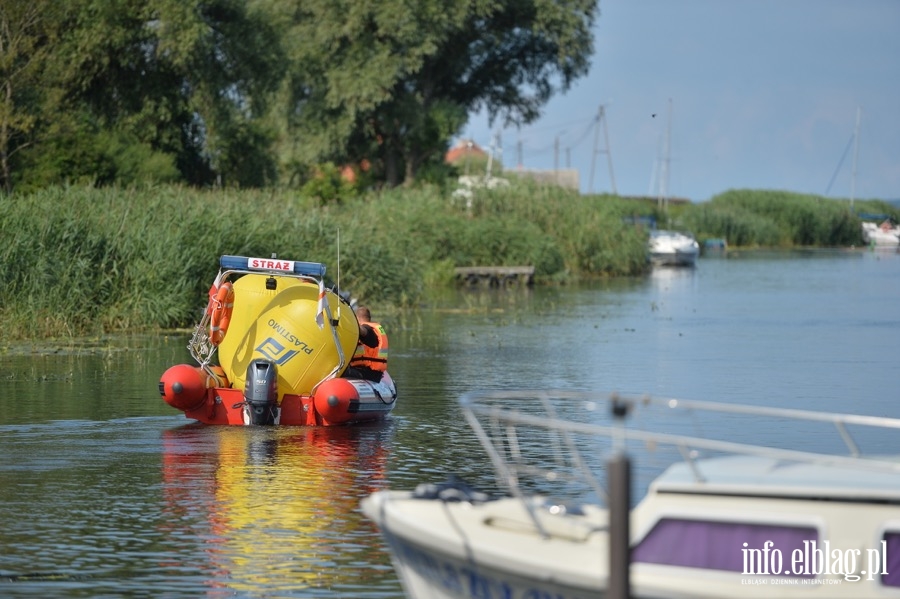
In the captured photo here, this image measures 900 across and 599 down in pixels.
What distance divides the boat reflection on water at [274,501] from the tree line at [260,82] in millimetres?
25271

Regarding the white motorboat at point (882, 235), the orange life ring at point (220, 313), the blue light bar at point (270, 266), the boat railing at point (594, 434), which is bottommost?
the boat railing at point (594, 434)

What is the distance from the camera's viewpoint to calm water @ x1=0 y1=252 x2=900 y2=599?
36.4ft

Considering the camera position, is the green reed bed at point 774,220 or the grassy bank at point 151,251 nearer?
the grassy bank at point 151,251

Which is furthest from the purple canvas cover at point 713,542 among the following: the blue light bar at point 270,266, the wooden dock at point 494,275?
the wooden dock at point 494,275

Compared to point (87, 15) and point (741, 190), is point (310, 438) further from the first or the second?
point (741, 190)

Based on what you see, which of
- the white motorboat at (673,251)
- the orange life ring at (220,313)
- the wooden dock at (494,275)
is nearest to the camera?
the orange life ring at (220,313)

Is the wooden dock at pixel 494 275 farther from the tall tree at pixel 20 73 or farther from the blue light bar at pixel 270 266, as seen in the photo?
the blue light bar at pixel 270 266

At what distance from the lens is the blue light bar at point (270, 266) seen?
1745 centimetres

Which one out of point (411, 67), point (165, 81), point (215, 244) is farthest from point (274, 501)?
point (411, 67)

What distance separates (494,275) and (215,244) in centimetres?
2164

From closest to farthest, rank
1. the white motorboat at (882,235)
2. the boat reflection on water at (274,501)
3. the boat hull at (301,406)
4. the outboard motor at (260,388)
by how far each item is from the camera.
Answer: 1. the boat reflection on water at (274,501)
2. the outboard motor at (260,388)
3. the boat hull at (301,406)
4. the white motorboat at (882,235)

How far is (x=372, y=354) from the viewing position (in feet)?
60.3

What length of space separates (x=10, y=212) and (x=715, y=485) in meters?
22.5
